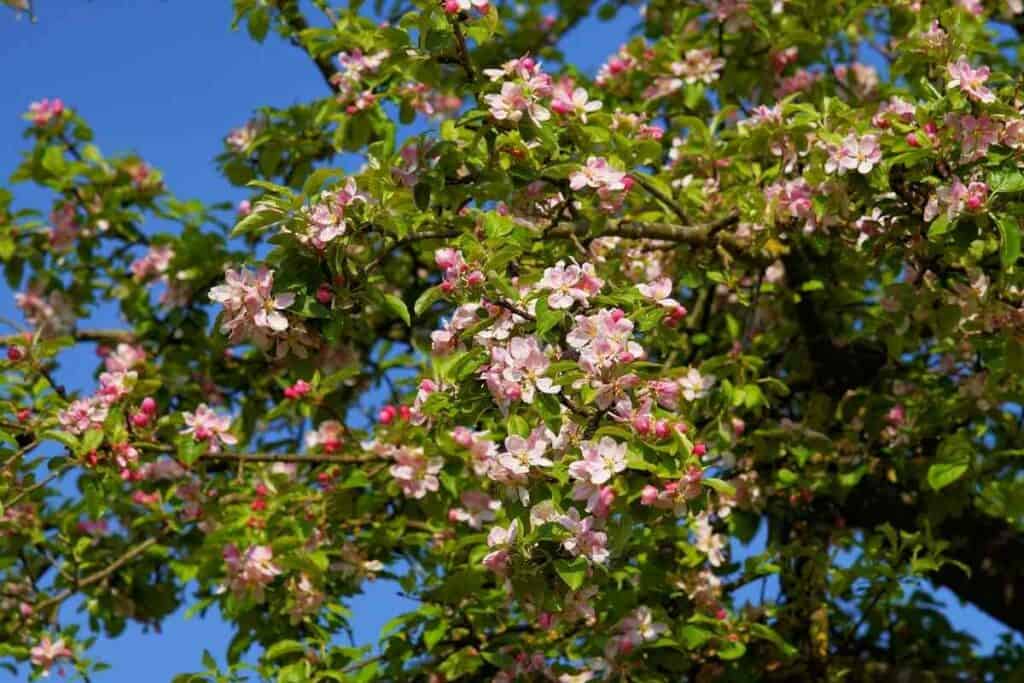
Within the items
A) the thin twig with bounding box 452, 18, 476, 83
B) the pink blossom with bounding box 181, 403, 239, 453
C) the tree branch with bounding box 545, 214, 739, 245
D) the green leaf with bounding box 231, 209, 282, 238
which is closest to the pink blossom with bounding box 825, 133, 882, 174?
the tree branch with bounding box 545, 214, 739, 245

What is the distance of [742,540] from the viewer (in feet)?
12.8

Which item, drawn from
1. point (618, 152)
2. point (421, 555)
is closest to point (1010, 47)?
point (618, 152)

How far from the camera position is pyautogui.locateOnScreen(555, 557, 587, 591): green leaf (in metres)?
2.41

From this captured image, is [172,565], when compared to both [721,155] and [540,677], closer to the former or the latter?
[540,677]

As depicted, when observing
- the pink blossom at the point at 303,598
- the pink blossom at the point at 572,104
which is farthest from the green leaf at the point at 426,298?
the pink blossom at the point at 303,598

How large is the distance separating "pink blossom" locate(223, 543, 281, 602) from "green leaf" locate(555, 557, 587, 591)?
4.24 ft

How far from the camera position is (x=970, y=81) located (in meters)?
2.86

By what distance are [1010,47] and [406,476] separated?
2.76 meters

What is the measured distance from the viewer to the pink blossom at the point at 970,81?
2.84m

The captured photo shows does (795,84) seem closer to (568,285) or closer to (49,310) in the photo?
(568,285)

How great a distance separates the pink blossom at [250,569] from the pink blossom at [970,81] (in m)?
2.03

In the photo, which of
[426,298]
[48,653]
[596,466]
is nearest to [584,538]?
[596,466]

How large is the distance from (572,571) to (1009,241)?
3.64 feet

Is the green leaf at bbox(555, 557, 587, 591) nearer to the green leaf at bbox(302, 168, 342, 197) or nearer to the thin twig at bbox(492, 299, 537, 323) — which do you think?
the thin twig at bbox(492, 299, 537, 323)
